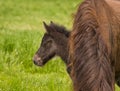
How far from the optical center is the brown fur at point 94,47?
4410 millimetres

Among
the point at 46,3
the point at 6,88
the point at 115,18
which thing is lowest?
the point at 46,3

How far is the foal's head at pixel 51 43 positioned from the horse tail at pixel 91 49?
4661 mm

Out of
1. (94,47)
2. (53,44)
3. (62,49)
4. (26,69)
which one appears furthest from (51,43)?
(94,47)

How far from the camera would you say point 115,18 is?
16.7 ft

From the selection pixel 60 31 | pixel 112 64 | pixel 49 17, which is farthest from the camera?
pixel 49 17

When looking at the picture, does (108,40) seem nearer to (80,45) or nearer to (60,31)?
(80,45)

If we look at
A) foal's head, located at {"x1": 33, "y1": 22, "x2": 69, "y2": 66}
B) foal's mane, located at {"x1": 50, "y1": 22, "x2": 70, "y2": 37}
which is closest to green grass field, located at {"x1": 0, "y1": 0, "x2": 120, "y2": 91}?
foal's mane, located at {"x1": 50, "y1": 22, "x2": 70, "y2": 37}

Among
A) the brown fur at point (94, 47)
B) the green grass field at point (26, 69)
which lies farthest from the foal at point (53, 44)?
the brown fur at point (94, 47)

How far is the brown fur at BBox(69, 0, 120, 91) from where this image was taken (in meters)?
4.41

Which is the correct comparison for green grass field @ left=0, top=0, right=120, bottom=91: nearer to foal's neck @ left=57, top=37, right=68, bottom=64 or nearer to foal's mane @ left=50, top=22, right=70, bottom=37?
foal's mane @ left=50, top=22, right=70, bottom=37

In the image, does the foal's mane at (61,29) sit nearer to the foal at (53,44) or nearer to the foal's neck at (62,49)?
the foal at (53,44)

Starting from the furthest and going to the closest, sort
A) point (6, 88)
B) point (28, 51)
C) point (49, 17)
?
point (49, 17)
point (28, 51)
point (6, 88)

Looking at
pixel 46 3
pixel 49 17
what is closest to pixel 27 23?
pixel 49 17

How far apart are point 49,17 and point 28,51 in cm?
1462
